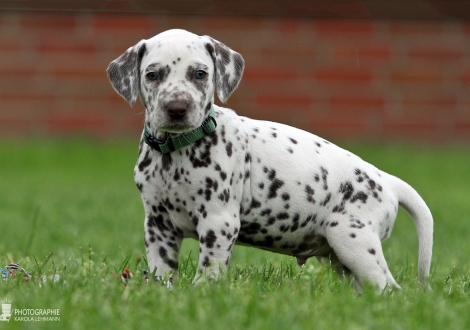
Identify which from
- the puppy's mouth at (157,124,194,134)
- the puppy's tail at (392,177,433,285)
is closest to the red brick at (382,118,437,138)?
the puppy's tail at (392,177,433,285)

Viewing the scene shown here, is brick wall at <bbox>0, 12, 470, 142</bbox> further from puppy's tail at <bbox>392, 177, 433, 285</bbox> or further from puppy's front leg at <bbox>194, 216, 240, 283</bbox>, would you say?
puppy's front leg at <bbox>194, 216, 240, 283</bbox>

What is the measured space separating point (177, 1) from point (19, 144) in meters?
4.12

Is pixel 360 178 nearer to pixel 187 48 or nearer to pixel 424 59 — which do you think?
pixel 187 48

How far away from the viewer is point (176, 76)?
4.93m

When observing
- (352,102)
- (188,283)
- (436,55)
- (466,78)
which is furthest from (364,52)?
(188,283)

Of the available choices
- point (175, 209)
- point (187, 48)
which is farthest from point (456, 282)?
point (187, 48)

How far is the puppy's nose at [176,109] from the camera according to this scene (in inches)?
188

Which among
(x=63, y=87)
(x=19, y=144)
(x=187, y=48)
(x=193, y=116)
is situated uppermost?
(x=187, y=48)

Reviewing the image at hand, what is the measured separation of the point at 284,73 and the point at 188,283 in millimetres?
12511

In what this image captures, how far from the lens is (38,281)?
466 cm

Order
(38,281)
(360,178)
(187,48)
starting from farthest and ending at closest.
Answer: (360,178) → (187,48) → (38,281)

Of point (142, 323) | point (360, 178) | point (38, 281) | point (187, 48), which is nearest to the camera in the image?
point (142, 323)

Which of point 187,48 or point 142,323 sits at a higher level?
point 187,48

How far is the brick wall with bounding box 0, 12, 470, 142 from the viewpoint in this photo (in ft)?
55.2
